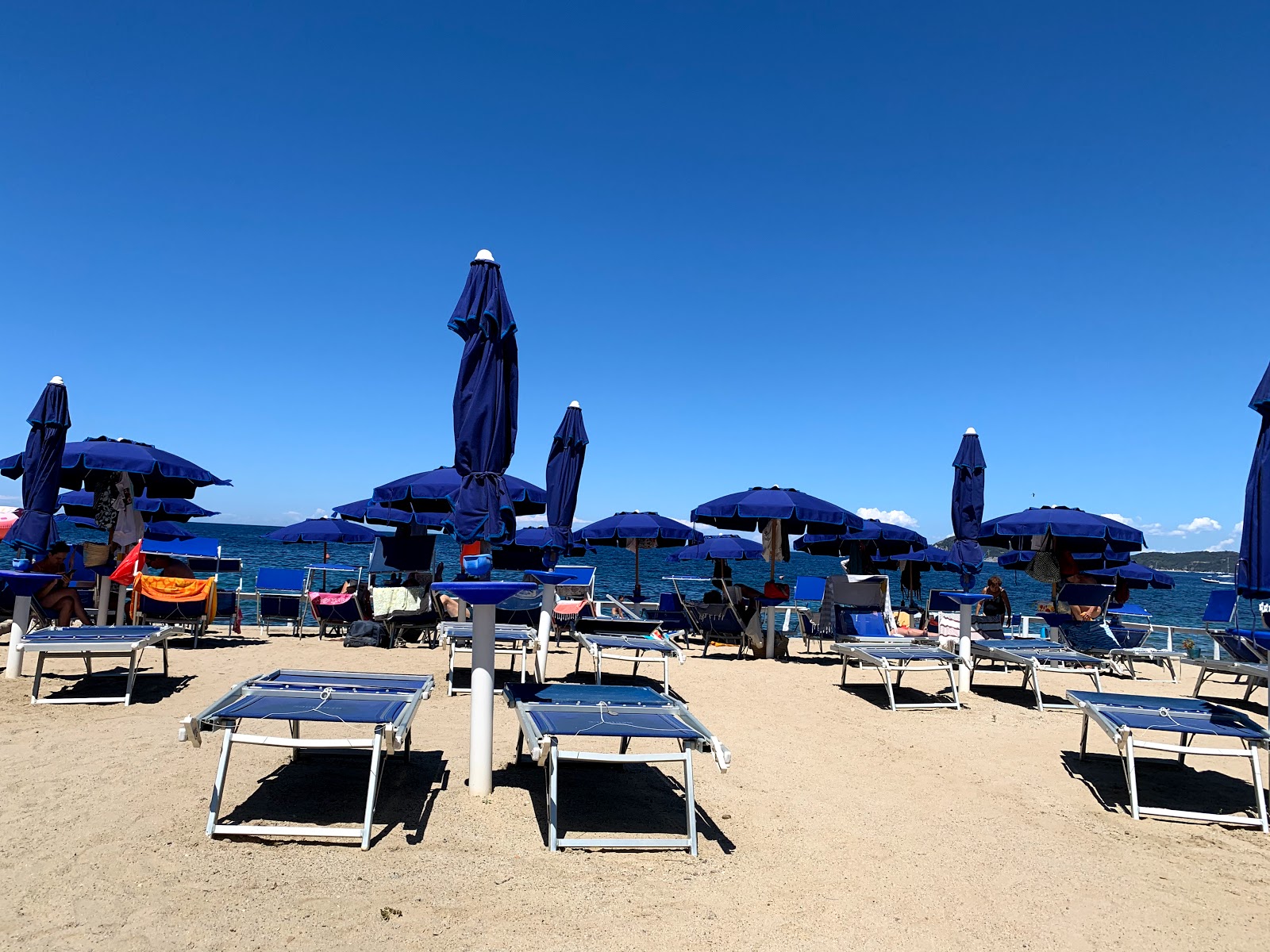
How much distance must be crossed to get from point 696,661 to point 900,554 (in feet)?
21.5

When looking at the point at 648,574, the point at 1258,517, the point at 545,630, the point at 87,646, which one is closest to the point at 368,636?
the point at 545,630

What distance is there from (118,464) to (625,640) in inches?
219

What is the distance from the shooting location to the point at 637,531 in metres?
12.0

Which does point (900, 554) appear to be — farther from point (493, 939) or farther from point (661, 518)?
point (493, 939)

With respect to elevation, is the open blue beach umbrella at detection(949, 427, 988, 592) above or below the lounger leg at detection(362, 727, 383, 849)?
above

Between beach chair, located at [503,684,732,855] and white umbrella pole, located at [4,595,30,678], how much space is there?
4571mm

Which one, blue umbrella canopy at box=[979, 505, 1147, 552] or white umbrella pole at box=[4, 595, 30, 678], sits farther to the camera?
blue umbrella canopy at box=[979, 505, 1147, 552]

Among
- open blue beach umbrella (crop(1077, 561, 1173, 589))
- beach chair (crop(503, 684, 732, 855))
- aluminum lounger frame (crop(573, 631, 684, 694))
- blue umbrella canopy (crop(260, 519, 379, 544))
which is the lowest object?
beach chair (crop(503, 684, 732, 855))

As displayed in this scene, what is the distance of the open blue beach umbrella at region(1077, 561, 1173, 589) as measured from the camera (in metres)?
14.3

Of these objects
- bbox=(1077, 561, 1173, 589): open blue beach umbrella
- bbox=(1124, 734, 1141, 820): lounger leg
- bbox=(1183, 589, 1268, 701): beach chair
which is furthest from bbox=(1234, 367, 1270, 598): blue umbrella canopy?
bbox=(1077, 561, 1173, 589): open blue beach umbrella

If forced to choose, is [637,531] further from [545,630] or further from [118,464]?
[118,464]

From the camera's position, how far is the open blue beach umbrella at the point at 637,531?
39.5 ft

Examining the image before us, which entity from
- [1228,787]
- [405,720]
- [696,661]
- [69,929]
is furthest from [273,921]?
[696,661]

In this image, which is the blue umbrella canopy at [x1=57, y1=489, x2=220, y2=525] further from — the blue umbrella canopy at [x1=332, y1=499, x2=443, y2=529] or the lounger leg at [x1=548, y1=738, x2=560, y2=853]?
the lounger leg at [x1=548, y1=738, x2=560, y2=853]
